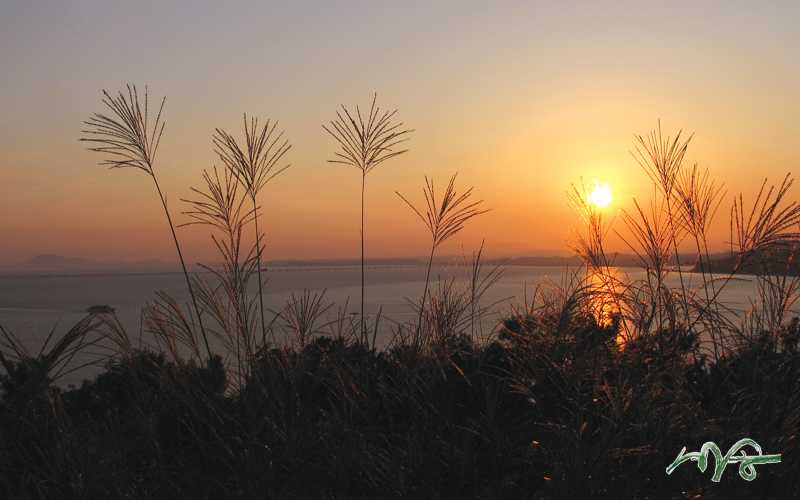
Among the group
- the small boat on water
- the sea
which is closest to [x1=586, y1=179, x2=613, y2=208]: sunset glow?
the sea

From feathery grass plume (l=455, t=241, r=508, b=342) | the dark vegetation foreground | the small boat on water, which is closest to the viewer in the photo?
the small boat on water

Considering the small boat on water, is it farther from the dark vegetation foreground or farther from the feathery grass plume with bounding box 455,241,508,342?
the feathery grass plume with bounding box 455,241,508,342

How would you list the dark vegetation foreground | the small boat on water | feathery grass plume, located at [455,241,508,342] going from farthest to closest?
1. feathery grass plume, located at [455,241,508,342]
2. the dark vegetation foreground
3. the small boat on water

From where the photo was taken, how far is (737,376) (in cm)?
247

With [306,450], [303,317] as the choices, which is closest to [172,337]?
[303,317]

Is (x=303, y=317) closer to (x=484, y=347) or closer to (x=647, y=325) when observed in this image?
(x=484, y=347)

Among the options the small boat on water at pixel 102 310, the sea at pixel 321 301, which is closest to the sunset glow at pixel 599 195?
the sea at pixel 321 301

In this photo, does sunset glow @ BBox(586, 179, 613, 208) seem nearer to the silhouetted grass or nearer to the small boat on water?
the silhouetted grass

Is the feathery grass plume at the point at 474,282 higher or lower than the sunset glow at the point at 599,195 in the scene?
lower

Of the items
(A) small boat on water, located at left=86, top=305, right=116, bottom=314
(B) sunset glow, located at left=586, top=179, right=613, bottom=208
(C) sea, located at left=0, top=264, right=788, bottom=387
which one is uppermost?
(B) sunset glow, located at left=586, top=179, right=613, bottom=208

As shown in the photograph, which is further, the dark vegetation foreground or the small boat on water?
the dark vegetation foreground

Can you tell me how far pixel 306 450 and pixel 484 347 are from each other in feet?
4.26

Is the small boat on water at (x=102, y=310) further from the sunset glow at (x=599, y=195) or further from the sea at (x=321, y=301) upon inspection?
the sunset glow at (x=599, y=195)

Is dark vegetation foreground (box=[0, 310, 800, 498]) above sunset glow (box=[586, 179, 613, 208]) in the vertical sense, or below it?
below
